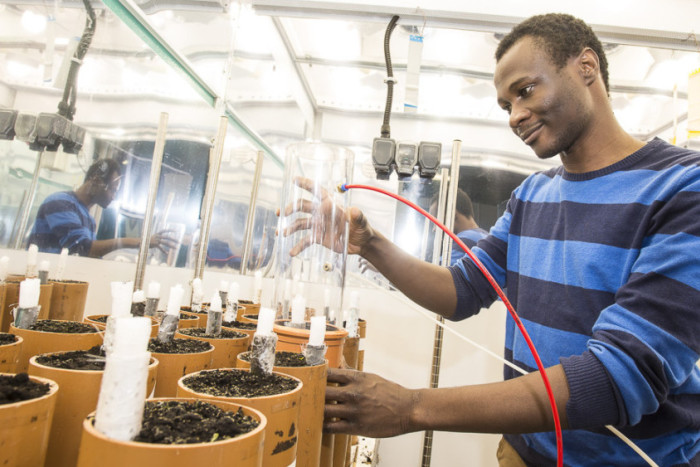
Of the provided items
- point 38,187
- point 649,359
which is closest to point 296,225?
point 38,187

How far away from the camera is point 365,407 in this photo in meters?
→ 0.72

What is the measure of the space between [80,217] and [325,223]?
87cm

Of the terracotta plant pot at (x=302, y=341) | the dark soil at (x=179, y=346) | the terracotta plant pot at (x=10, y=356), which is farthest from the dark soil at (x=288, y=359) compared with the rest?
the terracotta plant pot at (x=10, y=356)

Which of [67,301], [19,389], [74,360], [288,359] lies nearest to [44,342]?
[74,360]

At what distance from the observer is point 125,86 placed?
1.49 m

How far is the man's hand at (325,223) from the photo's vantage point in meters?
1.17

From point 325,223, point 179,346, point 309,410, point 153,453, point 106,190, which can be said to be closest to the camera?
point 153,453

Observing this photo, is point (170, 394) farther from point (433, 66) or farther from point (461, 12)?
point (433, 66)

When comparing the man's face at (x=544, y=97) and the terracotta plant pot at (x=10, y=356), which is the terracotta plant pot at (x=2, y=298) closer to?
the terracotta plant pot at (x=10, y=356)

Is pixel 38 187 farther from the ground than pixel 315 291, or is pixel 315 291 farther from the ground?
pixel 38 187

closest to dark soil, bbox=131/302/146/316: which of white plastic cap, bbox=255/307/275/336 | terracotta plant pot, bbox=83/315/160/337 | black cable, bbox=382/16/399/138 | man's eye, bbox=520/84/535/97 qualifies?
terracotta plant pot, bbox=83/315/160/337

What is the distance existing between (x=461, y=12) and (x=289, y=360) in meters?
1.47

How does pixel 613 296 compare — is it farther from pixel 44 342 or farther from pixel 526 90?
pixel 44 342

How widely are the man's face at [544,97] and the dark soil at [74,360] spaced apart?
108cm
